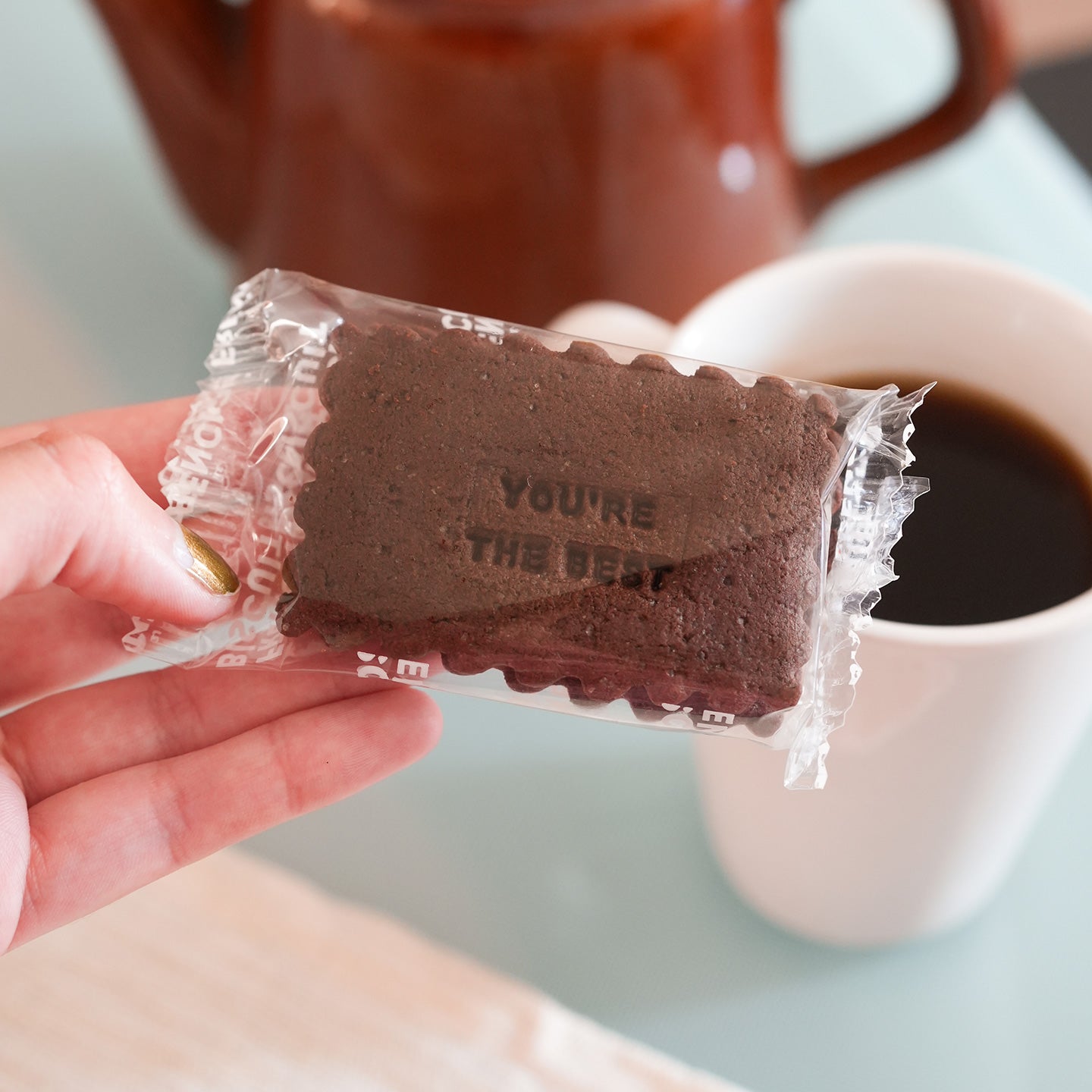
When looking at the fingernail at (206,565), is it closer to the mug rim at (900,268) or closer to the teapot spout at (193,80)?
the mug rim at (900,268)

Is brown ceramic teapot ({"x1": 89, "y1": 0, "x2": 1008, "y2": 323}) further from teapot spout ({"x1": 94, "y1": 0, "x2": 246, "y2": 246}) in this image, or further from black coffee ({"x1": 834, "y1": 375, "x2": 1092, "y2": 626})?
black coffee ({"x1": 834, "y1": 375, "x2": 1092, "y2": 626})

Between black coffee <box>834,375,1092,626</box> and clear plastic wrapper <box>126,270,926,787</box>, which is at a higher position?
clear plastic wrapper <box>126,270,926,787</box>

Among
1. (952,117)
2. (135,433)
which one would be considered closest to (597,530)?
(135,433)

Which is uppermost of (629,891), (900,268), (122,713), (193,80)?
(193,80)

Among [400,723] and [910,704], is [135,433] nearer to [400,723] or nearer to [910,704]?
[400,723]

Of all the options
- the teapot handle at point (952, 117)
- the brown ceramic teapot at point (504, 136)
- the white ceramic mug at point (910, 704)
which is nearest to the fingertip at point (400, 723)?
the white ceramic mug at point (910, 704)

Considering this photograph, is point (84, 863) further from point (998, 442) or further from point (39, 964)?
point (998, 442)

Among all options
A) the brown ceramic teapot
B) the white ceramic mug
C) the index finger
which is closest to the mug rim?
the white ceramic mug
